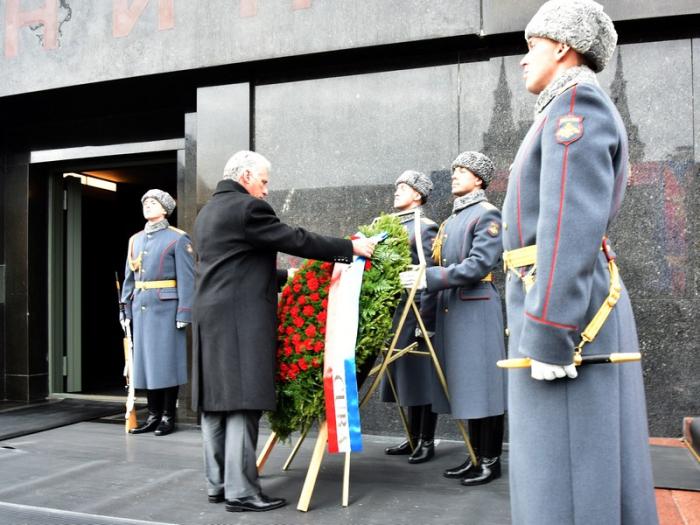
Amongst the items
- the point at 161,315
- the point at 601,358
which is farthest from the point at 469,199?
the point at 161,315

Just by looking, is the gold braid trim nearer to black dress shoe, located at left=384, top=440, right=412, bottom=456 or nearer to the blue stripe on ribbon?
the blue stripe on ribbon

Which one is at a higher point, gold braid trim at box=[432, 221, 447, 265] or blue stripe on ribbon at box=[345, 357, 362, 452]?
gold braid trim at box=[432, 221, 447, 265]

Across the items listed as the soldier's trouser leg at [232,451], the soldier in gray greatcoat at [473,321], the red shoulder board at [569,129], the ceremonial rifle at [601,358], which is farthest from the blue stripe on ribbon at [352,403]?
the red shoulder board at [569,129]

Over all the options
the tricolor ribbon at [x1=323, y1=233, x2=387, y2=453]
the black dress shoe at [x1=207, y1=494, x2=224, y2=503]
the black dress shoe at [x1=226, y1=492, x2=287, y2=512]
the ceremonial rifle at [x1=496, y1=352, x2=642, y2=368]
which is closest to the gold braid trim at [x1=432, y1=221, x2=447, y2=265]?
the tricolor ribbon at [x1=323, y1=233, x2=387, y2=453]

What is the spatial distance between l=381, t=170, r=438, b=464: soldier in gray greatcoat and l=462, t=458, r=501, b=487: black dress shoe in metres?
0.59

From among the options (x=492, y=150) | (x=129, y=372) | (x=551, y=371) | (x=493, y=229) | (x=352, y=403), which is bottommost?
(x=129, y=372)

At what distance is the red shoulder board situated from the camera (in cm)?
197

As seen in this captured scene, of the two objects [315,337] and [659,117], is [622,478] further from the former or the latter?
[659,117]

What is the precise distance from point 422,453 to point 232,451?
165 cm

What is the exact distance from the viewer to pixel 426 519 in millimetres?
3461

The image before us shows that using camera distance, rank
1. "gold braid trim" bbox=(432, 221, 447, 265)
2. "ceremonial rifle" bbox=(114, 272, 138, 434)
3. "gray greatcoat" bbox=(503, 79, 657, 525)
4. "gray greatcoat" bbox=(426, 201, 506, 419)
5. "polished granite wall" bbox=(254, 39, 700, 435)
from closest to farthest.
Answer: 1. "gray greatcoat" bbox=(503, 79, 657, 525)
2. "gray greatcoat" bbox=(426, 201, 506, 419)
3. "gold braid trim" bbox=(432, 221, 447, 265)
4. "polished granite wall" bbox=(254, 39, 700, 435)
5. "ceremonial rifle" bbox=(114, 272, 138, 434)

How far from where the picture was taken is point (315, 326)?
3.70 metres

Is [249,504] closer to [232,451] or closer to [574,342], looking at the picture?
[232,451]

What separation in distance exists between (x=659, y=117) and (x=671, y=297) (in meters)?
1.40
